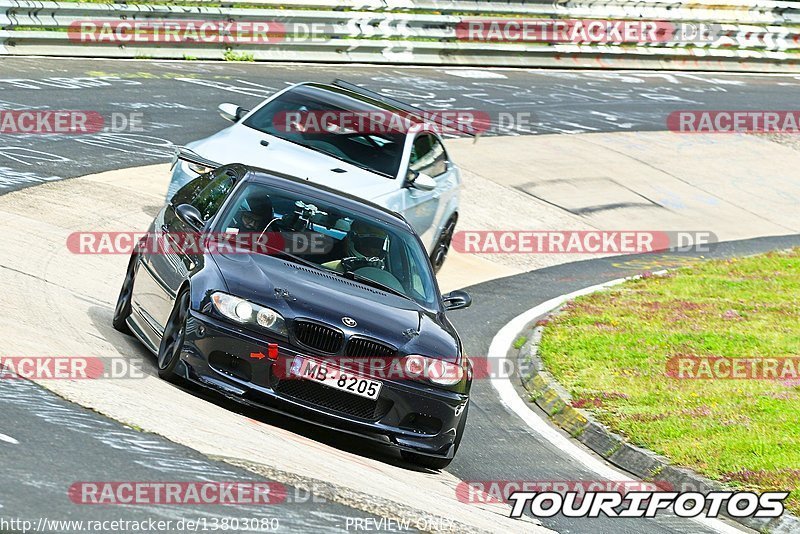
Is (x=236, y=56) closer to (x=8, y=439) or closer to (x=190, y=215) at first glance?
(x=190, y=215)

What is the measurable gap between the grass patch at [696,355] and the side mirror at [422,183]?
6.00 ft

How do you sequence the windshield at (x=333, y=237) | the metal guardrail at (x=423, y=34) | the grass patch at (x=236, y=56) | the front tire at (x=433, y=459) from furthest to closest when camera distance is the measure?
the grass patch at (x=236, y=56), the metal guardrail at (x=423, y=34), the windshield at (x=333, y=237), the front tire at (x=433, y=459)

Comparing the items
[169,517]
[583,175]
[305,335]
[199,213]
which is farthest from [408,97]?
[169,517]

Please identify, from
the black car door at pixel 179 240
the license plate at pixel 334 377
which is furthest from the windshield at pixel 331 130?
the license plate at pixel 334 377

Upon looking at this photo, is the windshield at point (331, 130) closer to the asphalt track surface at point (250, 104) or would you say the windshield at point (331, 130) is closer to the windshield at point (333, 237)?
the asphalt track surface at point (250, 104)

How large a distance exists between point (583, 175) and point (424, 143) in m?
7.65

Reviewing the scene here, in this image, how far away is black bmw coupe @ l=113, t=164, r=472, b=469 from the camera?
7.89 m

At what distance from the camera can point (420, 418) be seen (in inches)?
321

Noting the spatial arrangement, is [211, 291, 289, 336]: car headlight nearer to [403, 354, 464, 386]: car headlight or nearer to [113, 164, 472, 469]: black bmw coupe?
[113, 164, 472, 469]: black bmw coupe

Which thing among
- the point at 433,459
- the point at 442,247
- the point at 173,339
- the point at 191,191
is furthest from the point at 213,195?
the point at 442,247

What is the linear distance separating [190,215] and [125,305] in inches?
39.9

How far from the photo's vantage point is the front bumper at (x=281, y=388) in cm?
786

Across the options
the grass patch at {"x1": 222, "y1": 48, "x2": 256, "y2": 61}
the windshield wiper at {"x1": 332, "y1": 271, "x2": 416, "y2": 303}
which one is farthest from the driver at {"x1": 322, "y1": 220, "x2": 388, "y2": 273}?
the grass patch at {"x1": 222, "y1": 48, "x2": 256, "y2": 61}

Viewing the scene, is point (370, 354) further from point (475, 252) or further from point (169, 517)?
point (475, 252)
